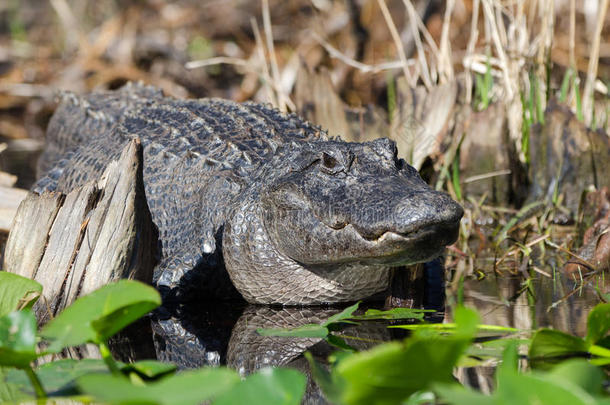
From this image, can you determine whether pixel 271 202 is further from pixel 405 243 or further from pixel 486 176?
pixel 486 176

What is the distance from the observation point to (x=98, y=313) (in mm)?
2012

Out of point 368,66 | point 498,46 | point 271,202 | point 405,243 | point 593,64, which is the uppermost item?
point 368,66

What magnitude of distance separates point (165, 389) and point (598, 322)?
4.23 feet

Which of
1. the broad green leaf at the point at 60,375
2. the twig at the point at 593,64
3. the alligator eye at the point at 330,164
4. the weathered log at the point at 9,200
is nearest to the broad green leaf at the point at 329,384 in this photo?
the broad green leaf at the point at 60,375

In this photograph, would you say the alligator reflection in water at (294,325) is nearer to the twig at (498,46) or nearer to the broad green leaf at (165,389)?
the broad green leaf at (165,389)

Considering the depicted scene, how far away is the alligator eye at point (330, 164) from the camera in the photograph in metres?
3.19

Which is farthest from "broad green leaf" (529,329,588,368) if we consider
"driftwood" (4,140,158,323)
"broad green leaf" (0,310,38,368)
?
"driftwood" (4,140,158,323)

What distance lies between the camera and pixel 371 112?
5527mm

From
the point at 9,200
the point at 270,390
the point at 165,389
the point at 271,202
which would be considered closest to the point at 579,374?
the point at 270,390

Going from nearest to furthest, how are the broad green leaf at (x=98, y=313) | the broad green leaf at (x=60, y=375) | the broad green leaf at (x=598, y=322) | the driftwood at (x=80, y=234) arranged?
the broad green leaf at (x=98, y=313), the broad green leaf at (x=60, y=375), the broad green leaf at (x=598, y=322), the driftwood at (x=80, y=234)

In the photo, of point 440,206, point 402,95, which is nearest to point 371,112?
point 402,95

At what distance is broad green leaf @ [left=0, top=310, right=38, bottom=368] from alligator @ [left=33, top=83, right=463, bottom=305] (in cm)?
126

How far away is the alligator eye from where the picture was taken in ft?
10.5

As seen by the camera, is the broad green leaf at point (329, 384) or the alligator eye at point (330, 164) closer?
the broad green leaf at point (329, 384)
